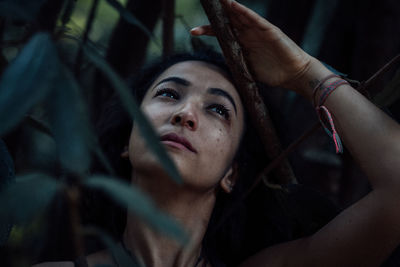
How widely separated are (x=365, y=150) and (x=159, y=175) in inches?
21.6

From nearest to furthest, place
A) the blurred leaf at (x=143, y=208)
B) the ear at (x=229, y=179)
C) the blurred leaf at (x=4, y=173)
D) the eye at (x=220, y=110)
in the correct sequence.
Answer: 1. the blurred leaf at (x=143, y=208)
2. the blurred leaf at (x=4, y=173)
3. the eye at (x=220, y=110)
4. the ear at (x=229, y=179)

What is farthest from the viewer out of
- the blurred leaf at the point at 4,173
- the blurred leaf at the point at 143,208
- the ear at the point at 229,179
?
the ear at the point at 229,179

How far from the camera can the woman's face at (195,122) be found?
1121 millimetres

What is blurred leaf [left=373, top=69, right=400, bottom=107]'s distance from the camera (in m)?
0.96

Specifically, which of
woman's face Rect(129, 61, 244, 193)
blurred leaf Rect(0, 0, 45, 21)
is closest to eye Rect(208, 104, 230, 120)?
woman's face Rect(129, 61, 244, 193)

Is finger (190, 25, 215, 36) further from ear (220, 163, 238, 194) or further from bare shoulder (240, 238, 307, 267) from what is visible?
bare shoulder (240, 238, 307, 267)

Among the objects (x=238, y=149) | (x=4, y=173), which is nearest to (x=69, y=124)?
(x=4, y=173)

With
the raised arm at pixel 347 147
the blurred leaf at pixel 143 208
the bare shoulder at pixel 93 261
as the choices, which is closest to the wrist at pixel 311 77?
the raised arm at pixel 347 147

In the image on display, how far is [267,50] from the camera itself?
1182 millimetres

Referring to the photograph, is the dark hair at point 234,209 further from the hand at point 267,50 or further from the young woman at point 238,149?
the hand at point 267,50

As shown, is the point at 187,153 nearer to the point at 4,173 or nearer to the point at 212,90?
the point at 212,90

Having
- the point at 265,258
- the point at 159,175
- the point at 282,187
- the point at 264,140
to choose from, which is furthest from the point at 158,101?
the point at 265,258

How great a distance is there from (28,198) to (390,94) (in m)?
0.86

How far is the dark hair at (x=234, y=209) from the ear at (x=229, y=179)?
0.03m
